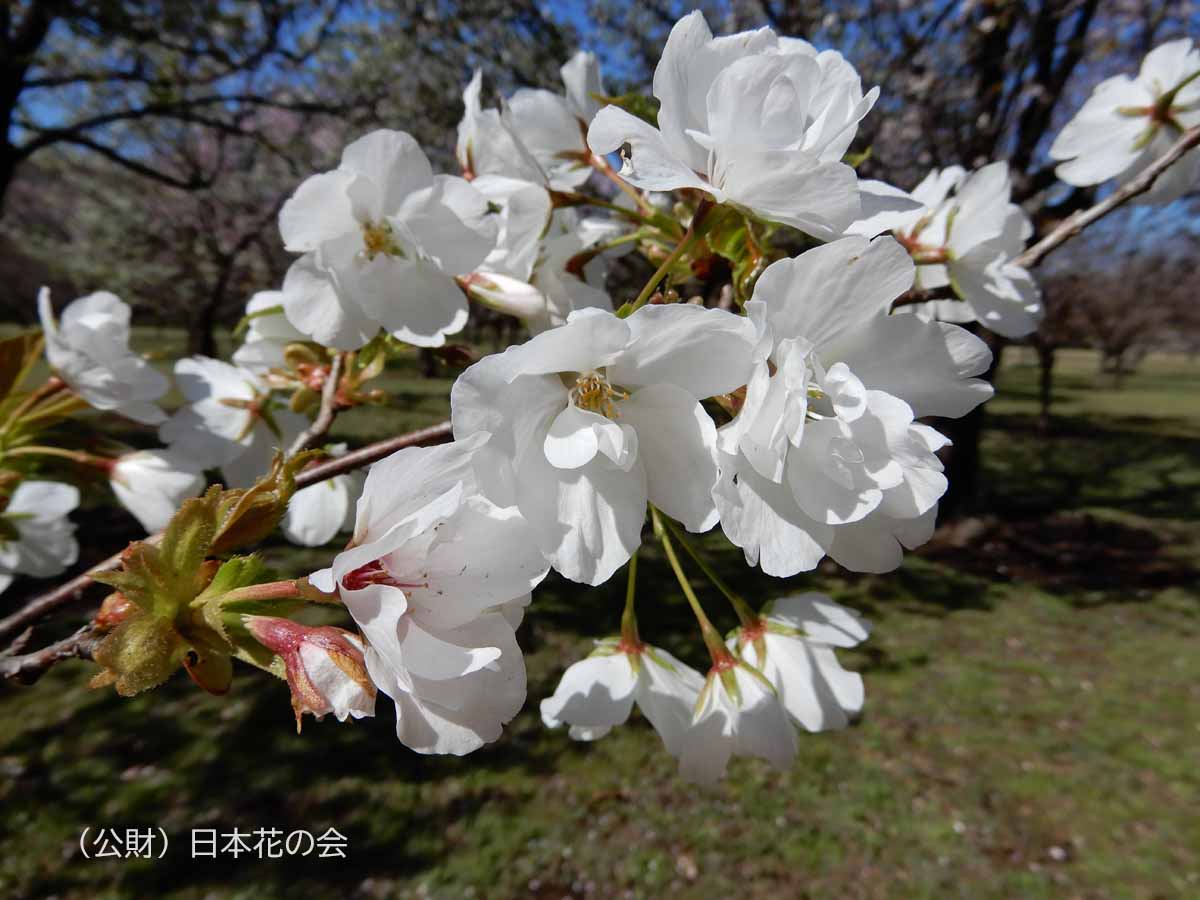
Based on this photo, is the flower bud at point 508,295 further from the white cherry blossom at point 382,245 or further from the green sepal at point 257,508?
the green sepal at point 257,508

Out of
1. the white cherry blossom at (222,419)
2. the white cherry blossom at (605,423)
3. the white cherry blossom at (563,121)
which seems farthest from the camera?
the white cherry blossom at (222,419)

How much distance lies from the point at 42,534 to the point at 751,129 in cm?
135

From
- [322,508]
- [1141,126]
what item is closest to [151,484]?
[322,508]

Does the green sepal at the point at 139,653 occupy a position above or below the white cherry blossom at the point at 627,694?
above

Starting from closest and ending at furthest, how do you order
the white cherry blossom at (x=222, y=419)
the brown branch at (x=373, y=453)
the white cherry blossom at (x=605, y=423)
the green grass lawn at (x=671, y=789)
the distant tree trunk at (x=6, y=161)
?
the white cherry blossom at (x=605, y=423) < the brown branch at (x=373, y=453) < the white cherry blossom at (x=222, y=419) < the green grass lawn at (x=671, y=789) < the distant tree trunk at (x=6, y=161)

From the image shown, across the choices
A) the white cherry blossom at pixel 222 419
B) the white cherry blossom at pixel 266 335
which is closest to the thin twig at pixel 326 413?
the white cherry blossom at pixel 266 335

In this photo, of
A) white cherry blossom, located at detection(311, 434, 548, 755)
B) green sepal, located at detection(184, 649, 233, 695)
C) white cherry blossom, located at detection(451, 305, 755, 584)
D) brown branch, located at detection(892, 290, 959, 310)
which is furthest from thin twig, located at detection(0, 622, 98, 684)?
brown branch, located at detection(892, 290, 959, 310)

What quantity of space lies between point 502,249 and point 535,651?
13.1ft

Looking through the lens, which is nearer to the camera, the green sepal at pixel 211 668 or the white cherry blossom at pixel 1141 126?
the green sepal at pixel 211 668

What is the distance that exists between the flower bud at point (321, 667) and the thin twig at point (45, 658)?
213mm

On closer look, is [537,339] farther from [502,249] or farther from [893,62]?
[893,62]

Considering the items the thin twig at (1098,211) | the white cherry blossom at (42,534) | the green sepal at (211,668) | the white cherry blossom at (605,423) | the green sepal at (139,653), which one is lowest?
the white cherry blossom at (42,534)

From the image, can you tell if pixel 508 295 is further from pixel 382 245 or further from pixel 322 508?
pixel 322 508

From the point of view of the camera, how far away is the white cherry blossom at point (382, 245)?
832 mm
